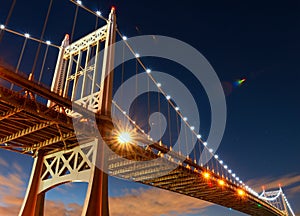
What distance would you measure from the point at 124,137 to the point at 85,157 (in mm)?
4226

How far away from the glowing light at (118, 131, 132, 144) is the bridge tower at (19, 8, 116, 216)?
7.87 ft

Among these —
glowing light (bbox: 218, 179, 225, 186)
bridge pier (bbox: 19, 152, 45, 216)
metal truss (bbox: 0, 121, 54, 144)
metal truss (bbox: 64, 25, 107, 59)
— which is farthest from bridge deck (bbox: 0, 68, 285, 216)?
metal truss (bbox: 64, 25, 107, 59)

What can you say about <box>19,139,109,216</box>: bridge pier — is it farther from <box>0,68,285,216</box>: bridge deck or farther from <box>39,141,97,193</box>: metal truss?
<box>0,68,285,216</box>: bridge deck

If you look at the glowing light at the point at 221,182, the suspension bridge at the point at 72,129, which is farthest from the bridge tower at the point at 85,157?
A: the glowing light at the point at 221,182

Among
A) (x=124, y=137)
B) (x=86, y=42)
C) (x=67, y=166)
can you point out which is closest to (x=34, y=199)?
(x=67, y=166)

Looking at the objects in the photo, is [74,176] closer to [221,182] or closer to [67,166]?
[67,166]

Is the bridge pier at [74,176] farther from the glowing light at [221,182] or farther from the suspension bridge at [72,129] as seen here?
the glowing light at [221,182]

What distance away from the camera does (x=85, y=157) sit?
56.2ft

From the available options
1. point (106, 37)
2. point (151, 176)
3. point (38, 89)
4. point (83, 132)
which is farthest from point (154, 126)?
point (38, 89)

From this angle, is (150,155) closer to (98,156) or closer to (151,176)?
(151,176)

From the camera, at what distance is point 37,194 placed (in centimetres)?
1869

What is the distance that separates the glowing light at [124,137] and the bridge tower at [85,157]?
94.5 inches

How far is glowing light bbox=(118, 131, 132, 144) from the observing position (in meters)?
20.0

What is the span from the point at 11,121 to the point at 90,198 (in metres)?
6.65
